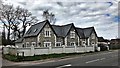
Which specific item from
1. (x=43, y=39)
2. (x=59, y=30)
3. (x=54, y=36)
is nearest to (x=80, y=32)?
(x=59, y=30)

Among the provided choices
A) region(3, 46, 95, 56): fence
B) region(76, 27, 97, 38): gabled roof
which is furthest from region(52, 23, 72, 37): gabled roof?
region(3, 46, 95, 56): fence

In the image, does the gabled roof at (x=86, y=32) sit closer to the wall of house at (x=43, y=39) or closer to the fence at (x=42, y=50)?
the fence at (x=42, y=50)

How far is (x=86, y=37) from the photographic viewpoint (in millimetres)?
49188

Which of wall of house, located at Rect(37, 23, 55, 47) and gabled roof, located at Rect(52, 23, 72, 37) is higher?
gabled roof, located at Rect(52, 23, 72, 37)

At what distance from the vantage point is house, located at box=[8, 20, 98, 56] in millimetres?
30141

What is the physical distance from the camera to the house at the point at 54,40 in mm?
30141

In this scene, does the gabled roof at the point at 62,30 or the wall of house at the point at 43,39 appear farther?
the gabled roof at the point at 62,30

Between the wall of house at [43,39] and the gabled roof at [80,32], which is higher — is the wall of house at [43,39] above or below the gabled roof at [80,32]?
below

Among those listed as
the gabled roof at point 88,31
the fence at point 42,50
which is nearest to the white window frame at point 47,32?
the fence at point 42,50

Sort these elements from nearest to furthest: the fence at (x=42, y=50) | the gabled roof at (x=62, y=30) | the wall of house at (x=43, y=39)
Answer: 1. the fence at (x=42, y=50)
2. the wall of house at (x=43, y=39)
3. the gabled roof at (x=62, y=30)

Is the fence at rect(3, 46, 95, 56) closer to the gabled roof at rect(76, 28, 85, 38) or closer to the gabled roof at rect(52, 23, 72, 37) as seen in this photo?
the gabled roof at rect(52, 23, 72, 37)

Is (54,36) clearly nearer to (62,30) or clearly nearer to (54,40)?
(54,40)

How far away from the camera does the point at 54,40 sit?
3997 centimetres

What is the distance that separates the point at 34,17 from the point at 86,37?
647 inches
